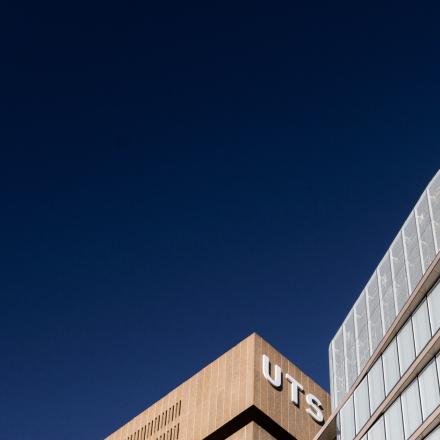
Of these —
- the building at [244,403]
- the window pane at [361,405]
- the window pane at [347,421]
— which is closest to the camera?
the window pane at [361,405]

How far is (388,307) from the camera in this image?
5291 cm

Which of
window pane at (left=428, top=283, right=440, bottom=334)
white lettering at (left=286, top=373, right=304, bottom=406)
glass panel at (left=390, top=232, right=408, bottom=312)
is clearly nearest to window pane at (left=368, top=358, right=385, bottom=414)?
glass panel at (left=390, top=232, right=408, bottom=312)

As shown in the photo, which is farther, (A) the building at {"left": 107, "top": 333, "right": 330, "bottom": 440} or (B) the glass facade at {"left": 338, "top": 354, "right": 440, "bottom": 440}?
(A) the building at {"left": 107, "top": 333, "right": 330, "bottom": 440}

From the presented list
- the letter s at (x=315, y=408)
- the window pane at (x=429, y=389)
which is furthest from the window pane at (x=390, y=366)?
the letter s at (x=315, y=408)

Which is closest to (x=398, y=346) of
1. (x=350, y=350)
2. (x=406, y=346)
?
(x=406, y=346)

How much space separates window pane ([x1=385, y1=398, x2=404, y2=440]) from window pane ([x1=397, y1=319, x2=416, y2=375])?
201 cm

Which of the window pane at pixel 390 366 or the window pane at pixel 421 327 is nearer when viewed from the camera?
the window pane at pixel 421 327

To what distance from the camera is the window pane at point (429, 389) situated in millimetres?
45000

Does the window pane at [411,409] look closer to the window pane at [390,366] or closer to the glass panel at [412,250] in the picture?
the window pane at [390,366]

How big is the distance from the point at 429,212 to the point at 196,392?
39.6 meters

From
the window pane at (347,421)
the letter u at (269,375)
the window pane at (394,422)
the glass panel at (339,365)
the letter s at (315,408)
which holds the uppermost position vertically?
the letter u at (269,375)

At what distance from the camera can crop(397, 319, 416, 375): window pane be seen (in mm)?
48569

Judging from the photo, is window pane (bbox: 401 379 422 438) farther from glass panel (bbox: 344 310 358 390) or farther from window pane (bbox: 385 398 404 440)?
glass panel (bbox: 344 310 358 390)

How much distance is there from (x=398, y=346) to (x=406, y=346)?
3.80ft
